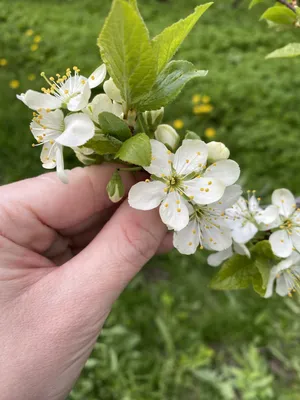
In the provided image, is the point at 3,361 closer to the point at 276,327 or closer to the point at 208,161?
the point at 208,161

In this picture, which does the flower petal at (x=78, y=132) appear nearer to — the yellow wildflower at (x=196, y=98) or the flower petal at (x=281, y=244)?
the flower petal at (x=281, y=244)

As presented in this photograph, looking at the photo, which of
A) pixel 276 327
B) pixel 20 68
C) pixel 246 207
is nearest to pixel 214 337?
pixel 276 327

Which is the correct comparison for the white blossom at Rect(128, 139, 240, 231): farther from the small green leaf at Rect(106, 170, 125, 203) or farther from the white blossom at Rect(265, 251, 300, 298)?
the white blossom at Rect(265, 251, 300, 298)

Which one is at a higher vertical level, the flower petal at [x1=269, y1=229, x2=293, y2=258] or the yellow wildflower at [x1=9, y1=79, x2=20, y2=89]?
the flower petal at [x1=269, y1=229, x2=293, y2=258]

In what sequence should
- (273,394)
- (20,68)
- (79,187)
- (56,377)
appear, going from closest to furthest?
1. (56,377)
2. (79,187)
3. (273,394)
4. (20,68)

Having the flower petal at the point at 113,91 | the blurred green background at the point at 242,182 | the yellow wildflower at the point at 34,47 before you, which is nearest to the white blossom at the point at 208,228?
the flower petal at the point at 113,91

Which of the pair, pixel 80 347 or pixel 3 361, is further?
pixel 80 347

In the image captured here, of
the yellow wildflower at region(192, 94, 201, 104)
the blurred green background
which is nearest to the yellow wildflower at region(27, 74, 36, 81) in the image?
the blurred green background
